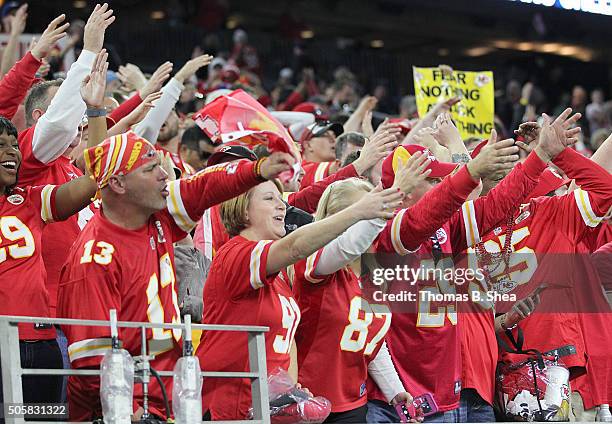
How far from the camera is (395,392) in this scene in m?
4.94

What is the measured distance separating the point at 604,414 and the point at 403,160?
1504 mm

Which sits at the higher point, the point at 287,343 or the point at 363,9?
the point at 363,9

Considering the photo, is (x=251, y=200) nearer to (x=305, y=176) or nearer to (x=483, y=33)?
(x=305, y=176)

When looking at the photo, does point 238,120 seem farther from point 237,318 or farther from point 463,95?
point 463,95

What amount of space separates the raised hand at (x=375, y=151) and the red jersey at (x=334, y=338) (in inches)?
30.8

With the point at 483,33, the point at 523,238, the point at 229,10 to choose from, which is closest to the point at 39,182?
the point at 523,238

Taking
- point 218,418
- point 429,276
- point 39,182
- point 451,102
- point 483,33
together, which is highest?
point 483,33

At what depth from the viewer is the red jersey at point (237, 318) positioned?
4242 millimetres

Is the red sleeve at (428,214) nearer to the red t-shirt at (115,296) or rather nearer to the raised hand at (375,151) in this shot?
the raised hand at (375,151)

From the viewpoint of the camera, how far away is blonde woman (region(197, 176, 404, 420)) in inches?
164

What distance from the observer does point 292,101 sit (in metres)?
12.2

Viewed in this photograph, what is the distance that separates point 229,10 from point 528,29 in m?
4.97

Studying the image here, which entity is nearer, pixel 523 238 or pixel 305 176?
pixel 523 238

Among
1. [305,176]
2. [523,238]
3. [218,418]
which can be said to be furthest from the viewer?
[305,176]
